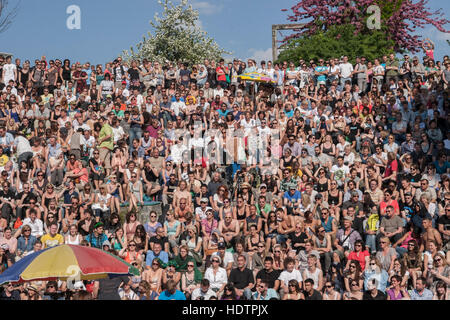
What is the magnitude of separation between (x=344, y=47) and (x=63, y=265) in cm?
2136

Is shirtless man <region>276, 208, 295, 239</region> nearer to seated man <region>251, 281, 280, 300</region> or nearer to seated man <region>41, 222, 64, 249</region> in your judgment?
seated man <region>251, 281, 280, 300</region>

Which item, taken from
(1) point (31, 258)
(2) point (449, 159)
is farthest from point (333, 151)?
(1) point (31, 258)

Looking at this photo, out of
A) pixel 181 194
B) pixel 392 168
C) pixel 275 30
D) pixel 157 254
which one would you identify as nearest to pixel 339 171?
pixel 392 168

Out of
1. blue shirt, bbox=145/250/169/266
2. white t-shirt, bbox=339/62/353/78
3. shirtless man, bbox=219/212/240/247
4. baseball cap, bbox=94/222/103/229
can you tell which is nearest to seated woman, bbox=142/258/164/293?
blue shirt, bbox=145/250/169/266

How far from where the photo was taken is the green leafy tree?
2797cm

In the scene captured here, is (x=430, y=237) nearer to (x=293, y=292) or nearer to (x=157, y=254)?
(x=293, y=292)

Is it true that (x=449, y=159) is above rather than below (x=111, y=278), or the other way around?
above

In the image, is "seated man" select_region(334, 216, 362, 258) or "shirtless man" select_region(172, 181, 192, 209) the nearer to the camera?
"seated man" select_region(334, 216, 362, 258)

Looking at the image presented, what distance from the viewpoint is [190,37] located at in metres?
38.8

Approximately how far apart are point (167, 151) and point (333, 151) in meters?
4.40

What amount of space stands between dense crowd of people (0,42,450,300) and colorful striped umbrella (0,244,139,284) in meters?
0.65

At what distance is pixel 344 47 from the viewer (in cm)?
2831

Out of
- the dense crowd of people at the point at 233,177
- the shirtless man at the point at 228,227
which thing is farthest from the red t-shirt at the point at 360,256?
the shirtless man at the point at 228,227

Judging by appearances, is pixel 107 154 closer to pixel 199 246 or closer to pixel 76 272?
pixel 199 246
